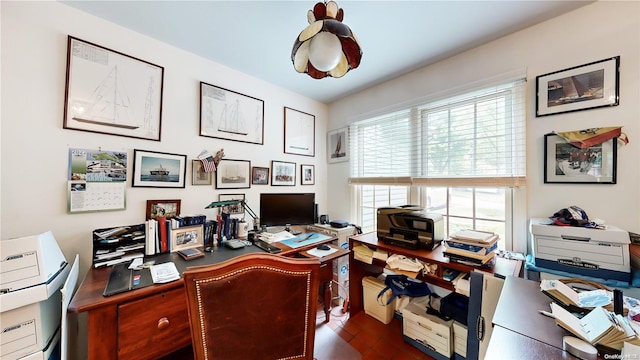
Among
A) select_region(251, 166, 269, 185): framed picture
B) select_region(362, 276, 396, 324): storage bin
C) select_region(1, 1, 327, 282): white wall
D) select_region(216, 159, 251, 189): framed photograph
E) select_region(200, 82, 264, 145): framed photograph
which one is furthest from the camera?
select_region(251, 166, 269, 185): framed picture

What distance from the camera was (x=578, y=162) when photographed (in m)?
1.50

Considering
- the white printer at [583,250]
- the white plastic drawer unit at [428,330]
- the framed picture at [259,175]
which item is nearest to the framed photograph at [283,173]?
the framed picture at [259,175]

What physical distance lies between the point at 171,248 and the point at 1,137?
1.21 meters

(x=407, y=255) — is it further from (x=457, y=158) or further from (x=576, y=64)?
(x=576, y=64)

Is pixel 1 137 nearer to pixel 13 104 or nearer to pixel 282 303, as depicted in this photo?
pixel 13 104

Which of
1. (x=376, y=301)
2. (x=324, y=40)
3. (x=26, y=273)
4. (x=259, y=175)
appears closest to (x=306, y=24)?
(x=324, y=40)

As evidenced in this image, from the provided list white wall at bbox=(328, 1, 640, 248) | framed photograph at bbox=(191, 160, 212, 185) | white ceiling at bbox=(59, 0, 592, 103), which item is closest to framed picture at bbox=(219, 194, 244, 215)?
framed photograph at bbox=(191, 160, 212, 185)

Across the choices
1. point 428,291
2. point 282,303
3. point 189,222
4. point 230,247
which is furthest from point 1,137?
point 428,291

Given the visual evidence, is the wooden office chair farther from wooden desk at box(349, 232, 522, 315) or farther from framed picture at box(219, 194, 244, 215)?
framed picture at box(219, 194, 244, 215)

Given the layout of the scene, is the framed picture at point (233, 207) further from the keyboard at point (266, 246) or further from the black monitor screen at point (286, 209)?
the keyboard at point (266, 246)

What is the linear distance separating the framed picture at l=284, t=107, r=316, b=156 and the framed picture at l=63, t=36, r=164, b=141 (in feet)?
4.54

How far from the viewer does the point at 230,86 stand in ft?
7.57

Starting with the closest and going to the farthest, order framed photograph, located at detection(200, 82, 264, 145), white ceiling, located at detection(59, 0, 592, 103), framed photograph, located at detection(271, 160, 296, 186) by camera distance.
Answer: white ceiling, located at detection(59, 0, 592, 103) → framed photograph, located at detection(200, 82, 264, 145) → framed photograph, located at detection(271, 160, 296, 186)

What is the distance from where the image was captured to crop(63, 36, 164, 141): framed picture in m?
1.51
